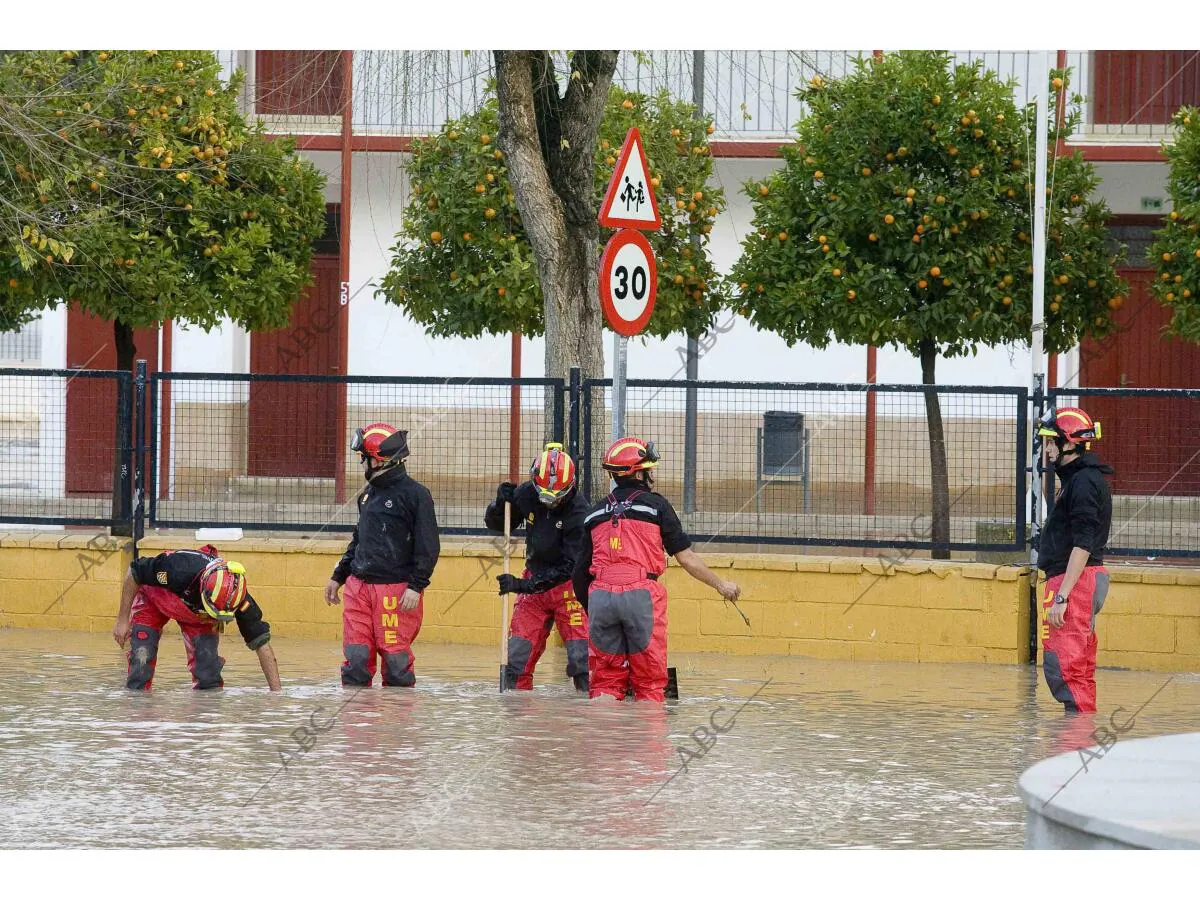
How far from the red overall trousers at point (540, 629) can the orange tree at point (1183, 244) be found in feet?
21.5

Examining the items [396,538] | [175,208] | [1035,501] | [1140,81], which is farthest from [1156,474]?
[1140,81]

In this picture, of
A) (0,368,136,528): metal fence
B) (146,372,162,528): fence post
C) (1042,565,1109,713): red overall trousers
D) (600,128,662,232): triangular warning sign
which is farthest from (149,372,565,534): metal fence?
(1042,565,1109,713): red overall trousers

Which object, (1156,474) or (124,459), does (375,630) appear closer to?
(124,459)

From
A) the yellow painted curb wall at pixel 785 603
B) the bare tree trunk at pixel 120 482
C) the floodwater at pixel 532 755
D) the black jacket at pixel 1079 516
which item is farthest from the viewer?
the bare tree trunk at pixel 120 482

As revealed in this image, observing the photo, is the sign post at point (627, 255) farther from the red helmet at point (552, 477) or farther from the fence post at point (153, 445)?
the fence post at point (153, 445)

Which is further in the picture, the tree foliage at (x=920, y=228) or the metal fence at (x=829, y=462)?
the tree foliage at (x=920, y=228)

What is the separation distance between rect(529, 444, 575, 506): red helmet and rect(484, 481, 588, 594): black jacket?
0.28ft

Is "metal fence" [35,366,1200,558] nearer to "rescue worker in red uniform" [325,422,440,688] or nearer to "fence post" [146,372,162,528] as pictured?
"fence post" [146,372,162,528]

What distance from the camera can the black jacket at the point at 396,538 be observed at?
36.6 feet

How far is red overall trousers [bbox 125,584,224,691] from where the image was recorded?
11.0 meters

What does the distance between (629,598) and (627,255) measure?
2.09 m

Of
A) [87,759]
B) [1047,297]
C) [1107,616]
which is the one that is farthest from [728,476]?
[87,759]

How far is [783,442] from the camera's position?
556 inches

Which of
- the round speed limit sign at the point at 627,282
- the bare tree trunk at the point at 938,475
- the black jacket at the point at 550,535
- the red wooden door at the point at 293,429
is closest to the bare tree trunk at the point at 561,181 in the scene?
the red wooden door at the point at 293,429
